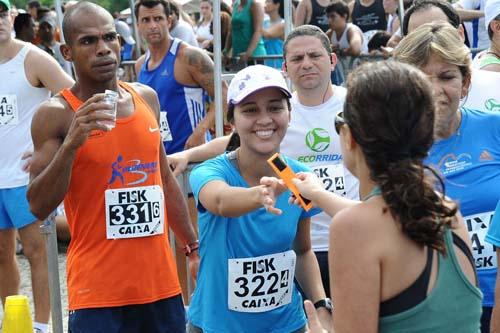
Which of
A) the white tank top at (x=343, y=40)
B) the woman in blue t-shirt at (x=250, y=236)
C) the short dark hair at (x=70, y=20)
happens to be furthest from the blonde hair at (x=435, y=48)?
the white tank top at (x=343, y=40)

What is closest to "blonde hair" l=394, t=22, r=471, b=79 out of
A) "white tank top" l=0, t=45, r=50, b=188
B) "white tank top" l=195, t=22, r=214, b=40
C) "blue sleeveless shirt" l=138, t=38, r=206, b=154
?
"white tank top" l=0, t=45, r=50, b=188

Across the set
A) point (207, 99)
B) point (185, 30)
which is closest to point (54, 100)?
point (207, 99)

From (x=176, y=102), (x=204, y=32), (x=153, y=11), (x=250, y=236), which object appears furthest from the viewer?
(x=204, y=32)

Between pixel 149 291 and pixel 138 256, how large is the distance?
17cm

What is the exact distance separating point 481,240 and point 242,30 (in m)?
8.64

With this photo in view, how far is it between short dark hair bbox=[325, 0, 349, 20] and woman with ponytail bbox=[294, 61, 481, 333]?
937 centimetres

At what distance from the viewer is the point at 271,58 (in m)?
11.9

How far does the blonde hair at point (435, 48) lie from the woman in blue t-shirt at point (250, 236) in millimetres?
520

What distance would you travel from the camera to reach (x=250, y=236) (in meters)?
3.82

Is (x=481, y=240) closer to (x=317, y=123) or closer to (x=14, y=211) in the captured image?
(x=317, y=123)

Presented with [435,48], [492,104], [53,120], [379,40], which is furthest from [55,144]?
[379,40]

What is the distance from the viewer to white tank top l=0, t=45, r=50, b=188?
22.0ft

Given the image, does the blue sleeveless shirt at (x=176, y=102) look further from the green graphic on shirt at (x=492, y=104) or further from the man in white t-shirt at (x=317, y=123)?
the green graphic on shirt at (x=492, y=104)

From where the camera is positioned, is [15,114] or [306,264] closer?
[306,264]
